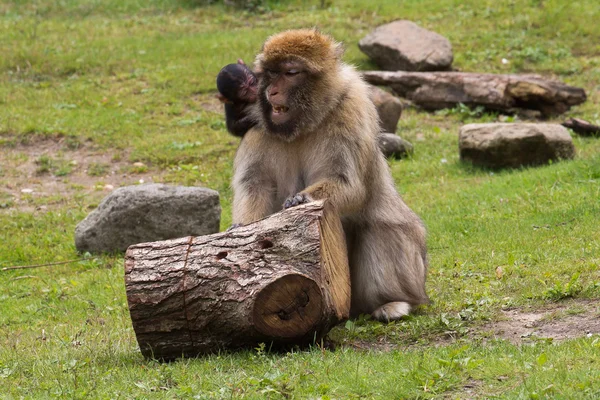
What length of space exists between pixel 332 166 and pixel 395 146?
7278mm

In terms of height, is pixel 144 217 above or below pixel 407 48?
below

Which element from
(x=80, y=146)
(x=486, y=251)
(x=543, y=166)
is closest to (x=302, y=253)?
(x=486, y=251)

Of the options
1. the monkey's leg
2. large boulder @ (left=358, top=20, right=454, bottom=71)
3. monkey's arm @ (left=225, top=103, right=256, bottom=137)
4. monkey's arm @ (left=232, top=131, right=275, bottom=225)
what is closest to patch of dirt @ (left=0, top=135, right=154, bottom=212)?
monkey's arm @ (left=225, top=103, right=256, bottom=137)

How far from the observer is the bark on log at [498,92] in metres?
14.9

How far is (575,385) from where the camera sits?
177 inches

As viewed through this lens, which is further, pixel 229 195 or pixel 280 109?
pixel 229 195

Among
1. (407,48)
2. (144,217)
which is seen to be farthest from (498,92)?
(144,217)

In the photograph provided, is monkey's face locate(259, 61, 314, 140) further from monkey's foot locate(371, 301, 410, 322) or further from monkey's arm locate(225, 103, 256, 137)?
monkey's arm locate(225, 103, 256, 137)

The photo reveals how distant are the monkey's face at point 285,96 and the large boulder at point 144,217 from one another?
419 cm

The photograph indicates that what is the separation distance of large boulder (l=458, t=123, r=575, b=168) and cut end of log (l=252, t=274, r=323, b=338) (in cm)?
724

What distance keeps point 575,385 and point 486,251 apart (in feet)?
14.2

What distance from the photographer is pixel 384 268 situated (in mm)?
6852

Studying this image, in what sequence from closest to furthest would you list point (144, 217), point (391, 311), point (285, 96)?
point (285, 96) → point (391, 311) → point (144, 217)

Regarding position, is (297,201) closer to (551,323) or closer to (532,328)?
(532,328)
